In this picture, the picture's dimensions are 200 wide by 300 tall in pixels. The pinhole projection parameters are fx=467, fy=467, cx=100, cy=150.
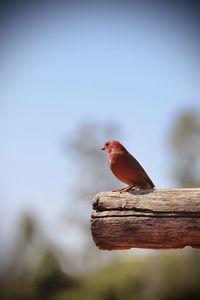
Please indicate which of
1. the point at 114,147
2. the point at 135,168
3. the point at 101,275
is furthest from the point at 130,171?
the point at 101,275

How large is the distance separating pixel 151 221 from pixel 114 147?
1667 millimetres

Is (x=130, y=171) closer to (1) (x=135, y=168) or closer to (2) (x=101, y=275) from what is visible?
(1) (x=135, y=168)

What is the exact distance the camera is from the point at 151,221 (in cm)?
325

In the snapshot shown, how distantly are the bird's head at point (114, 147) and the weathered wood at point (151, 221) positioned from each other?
55.1 inches

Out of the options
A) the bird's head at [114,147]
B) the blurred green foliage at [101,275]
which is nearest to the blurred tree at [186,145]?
the blurred green foliage at [101,275]

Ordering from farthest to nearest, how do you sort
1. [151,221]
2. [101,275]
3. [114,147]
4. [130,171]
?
[101,275]
[114,147]
[130,171]
[151,221]

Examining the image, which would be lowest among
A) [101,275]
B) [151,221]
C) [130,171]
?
[151,221]

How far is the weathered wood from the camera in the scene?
3.21 m

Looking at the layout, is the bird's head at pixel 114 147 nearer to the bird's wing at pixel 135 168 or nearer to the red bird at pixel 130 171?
the red bird at pixel 130 171

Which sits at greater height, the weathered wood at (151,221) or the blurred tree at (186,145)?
the blurred tree at (186,145)

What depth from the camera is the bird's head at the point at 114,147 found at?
4761 mm

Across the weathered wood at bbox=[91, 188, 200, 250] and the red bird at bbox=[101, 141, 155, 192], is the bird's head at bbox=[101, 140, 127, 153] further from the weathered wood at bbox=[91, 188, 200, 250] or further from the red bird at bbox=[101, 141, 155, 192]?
the weathered wood at bbox=[91, 188, 200, 250]

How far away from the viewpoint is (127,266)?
57.0ft

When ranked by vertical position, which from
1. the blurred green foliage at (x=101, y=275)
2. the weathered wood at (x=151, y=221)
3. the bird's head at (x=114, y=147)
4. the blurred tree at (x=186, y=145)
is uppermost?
the blurred tree at (x=186, y=145)
